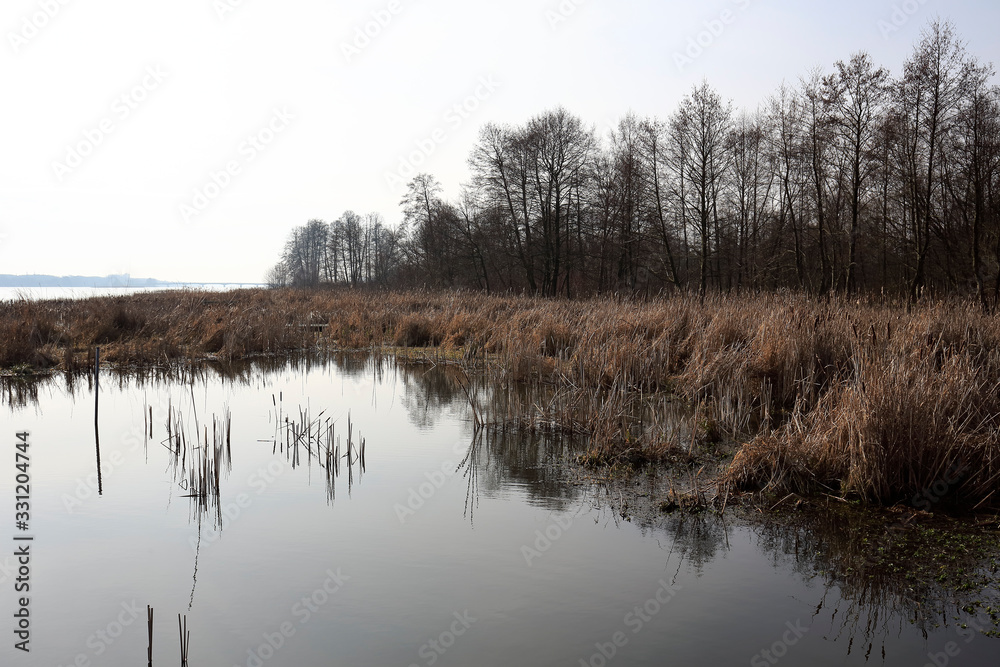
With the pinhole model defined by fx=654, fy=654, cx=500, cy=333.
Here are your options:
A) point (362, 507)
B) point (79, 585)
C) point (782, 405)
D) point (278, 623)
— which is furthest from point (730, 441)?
point (79, 585)

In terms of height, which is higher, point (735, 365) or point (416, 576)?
point (735, 365)

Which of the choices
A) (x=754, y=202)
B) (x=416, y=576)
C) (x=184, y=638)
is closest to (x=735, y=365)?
(x=416, y=576)

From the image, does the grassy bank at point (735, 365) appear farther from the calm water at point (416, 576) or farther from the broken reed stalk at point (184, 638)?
the broken reed stalk at point (184, 638)

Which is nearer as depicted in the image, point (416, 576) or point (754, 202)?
point (416, 576)

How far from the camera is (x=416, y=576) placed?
3211 mm

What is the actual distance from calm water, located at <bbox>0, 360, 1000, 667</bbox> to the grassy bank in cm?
85

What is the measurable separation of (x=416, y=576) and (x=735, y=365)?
182 inches

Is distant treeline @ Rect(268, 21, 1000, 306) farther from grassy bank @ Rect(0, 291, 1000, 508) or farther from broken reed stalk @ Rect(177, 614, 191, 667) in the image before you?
broken reed stalk @ Rect(177, 614, 191, 667)

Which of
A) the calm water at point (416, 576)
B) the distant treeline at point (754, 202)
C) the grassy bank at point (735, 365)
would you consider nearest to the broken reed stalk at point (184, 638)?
the calm water at point (416, 576)

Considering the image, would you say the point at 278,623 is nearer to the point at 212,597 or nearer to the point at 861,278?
the point at 212,597

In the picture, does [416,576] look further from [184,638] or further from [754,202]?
[754,202]

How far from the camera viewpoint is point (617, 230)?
110 ft

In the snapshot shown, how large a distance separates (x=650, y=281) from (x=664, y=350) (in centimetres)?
2711

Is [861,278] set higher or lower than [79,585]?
higher
